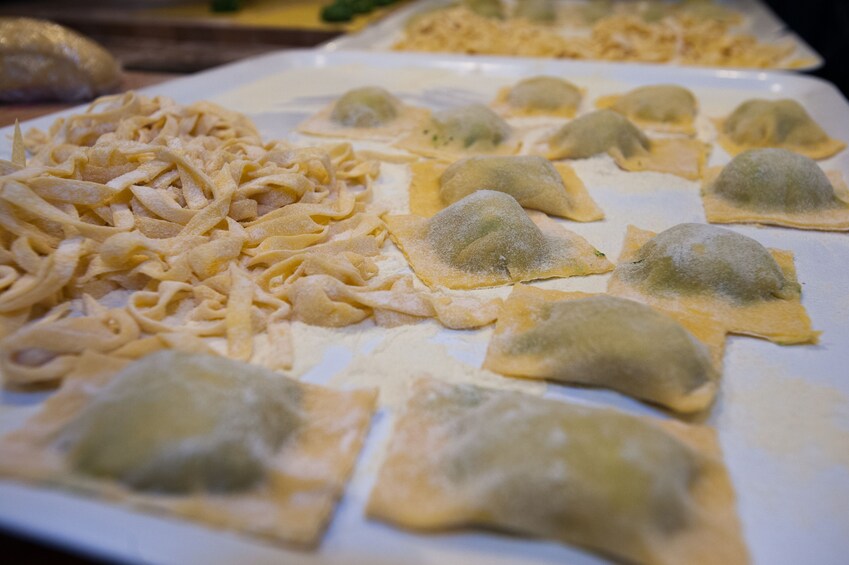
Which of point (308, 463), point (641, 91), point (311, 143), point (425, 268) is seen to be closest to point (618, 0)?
point (641, 91)

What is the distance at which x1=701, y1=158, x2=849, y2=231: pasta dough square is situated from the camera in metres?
2.28

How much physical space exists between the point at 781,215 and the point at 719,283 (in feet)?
2.45

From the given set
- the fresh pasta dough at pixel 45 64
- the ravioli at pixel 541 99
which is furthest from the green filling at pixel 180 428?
the fresh pasta dough at pixel 45 64

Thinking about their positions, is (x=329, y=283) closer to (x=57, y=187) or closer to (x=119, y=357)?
(x=119, y=357)

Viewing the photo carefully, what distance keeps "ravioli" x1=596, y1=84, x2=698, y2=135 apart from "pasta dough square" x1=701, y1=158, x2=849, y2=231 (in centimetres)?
93

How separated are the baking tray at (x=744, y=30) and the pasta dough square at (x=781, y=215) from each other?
2.47 meters

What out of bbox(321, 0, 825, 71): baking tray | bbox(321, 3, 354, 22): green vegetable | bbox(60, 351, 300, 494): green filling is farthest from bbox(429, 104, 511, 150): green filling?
bbox(321, 3, 354, 22): green vegetable

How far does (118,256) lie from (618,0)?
6.57 meters

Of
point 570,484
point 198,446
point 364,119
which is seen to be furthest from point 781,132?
point 198,446

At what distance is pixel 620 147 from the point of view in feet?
9.37

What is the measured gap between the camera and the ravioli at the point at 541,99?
3.46 m

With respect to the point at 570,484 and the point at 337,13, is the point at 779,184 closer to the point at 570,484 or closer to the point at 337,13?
the point at 570,484

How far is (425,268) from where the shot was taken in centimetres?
198

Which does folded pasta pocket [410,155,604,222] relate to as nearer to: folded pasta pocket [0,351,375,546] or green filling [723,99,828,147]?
green filling [723,99,828,147]
